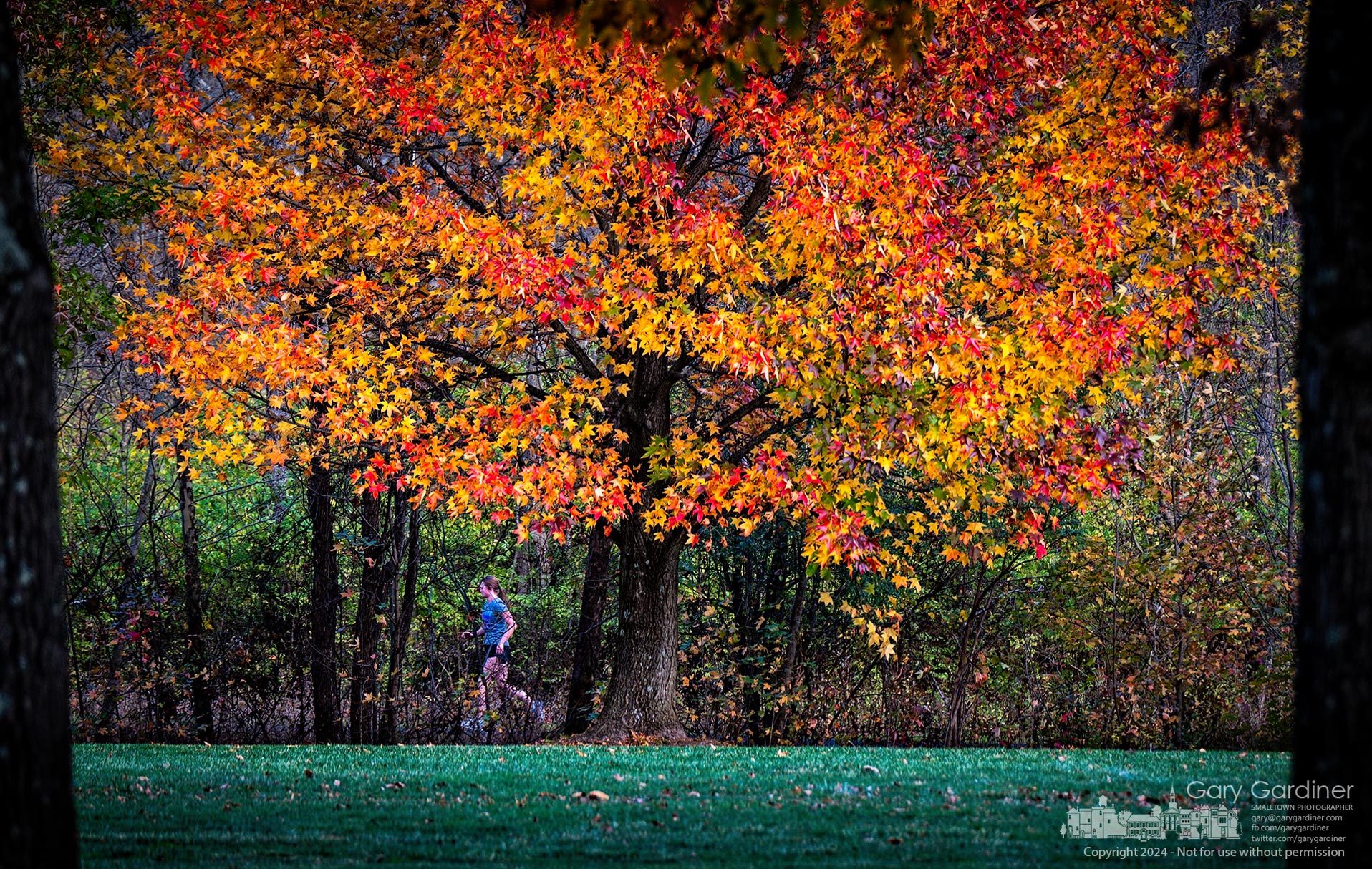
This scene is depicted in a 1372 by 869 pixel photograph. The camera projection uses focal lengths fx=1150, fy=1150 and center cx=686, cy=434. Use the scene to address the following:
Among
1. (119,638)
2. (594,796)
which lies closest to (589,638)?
(119,638)

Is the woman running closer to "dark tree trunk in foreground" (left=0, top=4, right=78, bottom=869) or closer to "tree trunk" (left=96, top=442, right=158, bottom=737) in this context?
"tree trunk" (left=96, top=442, right=158, bottom=737)

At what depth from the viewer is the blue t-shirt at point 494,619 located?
14.1m

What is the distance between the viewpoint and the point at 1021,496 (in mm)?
9742

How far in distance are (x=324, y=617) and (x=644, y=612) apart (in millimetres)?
4908

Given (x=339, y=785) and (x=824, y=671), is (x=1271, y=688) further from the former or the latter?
(x=339, y=785)

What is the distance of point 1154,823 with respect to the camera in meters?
5.92

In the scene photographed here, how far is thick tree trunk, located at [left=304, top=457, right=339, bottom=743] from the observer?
1448cm

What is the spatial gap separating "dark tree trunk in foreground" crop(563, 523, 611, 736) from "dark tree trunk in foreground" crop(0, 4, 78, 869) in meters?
11.1

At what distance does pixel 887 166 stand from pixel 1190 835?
17.9 feet

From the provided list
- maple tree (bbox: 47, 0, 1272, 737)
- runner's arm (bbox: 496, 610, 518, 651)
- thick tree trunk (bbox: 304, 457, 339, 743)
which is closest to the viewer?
maple tree (bbox: 47, 0, 1272, 737)

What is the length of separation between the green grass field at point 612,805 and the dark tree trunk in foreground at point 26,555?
199 cm

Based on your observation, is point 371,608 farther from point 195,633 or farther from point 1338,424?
point 1338,424

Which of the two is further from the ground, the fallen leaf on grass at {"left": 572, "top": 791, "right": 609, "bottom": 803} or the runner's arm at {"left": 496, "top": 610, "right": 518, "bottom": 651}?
the runner's arm at {"left": 496, "top": 610, "right": 518, "bottom": 651}

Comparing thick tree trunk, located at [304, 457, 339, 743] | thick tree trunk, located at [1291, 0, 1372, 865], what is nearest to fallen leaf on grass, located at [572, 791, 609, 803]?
thick tree trunk, located at [1291, 0, 1372, 865]
